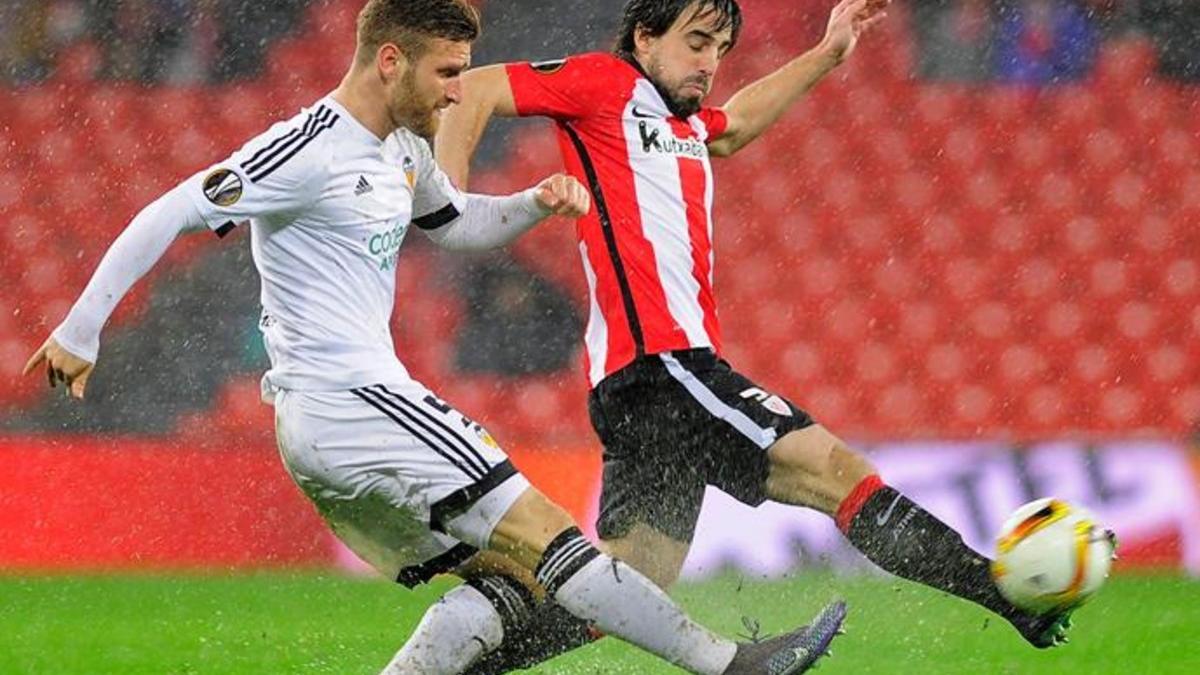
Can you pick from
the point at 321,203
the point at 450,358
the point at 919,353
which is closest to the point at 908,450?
the point at 919,353

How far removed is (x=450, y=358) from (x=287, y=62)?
2.02m

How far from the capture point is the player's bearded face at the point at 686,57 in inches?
219

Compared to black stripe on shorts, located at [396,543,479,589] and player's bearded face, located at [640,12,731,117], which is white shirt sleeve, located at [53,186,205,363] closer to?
black stripe on shorts, located at [396,543,479,589]

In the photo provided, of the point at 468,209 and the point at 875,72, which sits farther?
the point at 875,72

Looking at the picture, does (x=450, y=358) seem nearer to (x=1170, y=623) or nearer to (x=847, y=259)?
(x=847, y=259)

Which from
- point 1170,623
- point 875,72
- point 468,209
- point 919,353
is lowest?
point 468,209

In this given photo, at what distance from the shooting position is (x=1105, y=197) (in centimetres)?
1127

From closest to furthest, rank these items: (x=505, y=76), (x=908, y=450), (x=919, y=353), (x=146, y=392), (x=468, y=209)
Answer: (x=468, y=209), (x=505, y=76), (x=908, y=450), (x=146, y=392), (x=919, y=353)

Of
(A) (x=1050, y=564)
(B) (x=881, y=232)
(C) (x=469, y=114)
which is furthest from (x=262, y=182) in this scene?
(B) (x=881, y=232)

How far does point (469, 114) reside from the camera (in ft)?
18.3

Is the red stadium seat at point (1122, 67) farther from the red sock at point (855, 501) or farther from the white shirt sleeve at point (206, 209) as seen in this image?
the white shirt sleeve at point (206, 209)

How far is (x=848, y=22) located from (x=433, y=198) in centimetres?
178

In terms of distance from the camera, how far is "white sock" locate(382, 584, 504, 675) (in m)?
4.58

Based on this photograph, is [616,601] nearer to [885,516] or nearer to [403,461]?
[403,461]
